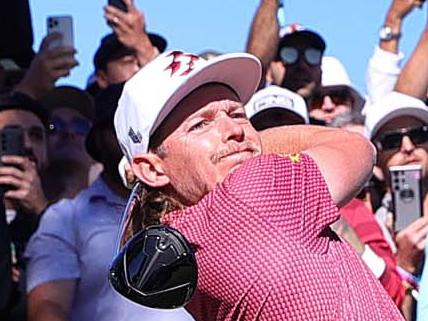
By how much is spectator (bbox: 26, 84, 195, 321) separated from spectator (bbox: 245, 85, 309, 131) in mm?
982

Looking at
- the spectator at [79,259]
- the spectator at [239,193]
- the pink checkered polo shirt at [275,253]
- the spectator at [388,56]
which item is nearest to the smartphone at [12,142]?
the spectator at [79,259]

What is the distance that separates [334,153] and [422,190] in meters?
1.96

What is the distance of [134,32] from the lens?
6.11 meters

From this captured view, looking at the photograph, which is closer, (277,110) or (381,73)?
(277,110)

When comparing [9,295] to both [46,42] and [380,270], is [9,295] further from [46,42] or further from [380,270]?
[46,42]

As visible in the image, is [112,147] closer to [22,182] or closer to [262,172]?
[22,182]

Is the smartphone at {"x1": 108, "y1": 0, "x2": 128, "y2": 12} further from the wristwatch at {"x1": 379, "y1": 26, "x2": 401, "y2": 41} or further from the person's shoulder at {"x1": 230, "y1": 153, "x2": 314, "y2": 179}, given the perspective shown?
the person's shoulder at {"x1": 230, "y1": 153, "x2": 314, "y2": 179}

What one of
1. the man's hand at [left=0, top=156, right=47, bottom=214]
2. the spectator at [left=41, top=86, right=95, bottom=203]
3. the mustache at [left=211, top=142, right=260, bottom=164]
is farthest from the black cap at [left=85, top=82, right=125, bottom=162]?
the mustache at [left=211, top=142, right=260, bottom=164]

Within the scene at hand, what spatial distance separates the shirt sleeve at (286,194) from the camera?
97.2 inches

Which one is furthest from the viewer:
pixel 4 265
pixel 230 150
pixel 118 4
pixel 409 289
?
pixel 118 4

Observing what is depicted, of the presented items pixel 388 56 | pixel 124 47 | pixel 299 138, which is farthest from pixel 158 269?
pixel 388 56

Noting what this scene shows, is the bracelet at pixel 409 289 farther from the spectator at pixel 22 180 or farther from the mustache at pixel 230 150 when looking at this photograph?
the mustache at pixel 230 150

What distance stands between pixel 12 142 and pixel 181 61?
242 centimetres

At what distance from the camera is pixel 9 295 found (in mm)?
4297
